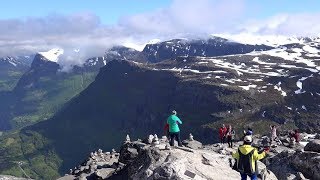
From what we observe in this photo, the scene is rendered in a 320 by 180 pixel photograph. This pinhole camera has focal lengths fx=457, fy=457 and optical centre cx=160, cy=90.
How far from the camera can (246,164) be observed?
25828 mm

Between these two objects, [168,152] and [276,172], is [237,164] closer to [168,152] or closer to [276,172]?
[168,152]

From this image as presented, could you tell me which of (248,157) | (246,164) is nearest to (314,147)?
(246,164)

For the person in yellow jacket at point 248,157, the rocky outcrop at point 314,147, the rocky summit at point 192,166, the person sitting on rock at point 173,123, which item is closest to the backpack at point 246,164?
the person in yellow jacket at point 248,157

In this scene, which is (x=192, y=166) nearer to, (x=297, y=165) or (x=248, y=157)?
(x=248, y=157)

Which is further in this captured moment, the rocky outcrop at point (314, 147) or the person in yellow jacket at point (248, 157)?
the rocky outcrop at point (314, 147)

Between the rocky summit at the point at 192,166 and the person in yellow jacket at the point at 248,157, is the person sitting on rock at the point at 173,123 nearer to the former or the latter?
the rocky summit at the point at 192,166

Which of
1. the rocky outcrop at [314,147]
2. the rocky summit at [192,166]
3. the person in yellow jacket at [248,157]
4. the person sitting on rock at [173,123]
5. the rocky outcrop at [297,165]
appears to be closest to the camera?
the person in yellow jacket at [248,157]

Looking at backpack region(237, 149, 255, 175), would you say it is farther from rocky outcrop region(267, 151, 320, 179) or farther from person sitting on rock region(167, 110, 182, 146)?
person sitting on rock region(167, 110, 182, 146)

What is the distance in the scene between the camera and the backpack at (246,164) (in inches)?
1011

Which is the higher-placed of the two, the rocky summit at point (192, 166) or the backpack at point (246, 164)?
the backpack at point (246, 164)

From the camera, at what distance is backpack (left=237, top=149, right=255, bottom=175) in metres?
25.7

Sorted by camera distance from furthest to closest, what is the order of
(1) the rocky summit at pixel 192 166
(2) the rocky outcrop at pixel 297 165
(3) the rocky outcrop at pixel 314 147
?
(3) the rocky outcrop at pixel 314 147, (2) the rocky outcrop at pixel 297 165, (1) the rocky summit at pixel 192 166

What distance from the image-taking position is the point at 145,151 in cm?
3130

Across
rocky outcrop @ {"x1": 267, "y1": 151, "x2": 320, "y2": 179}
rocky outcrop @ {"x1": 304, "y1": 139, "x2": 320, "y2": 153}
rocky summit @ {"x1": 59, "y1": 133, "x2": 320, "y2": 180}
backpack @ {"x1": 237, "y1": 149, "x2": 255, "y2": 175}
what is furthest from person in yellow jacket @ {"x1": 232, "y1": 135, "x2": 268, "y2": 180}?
rocky outcrop @ {"x1": 304, "y1": 139, "x2": 320, "y2": 153}
